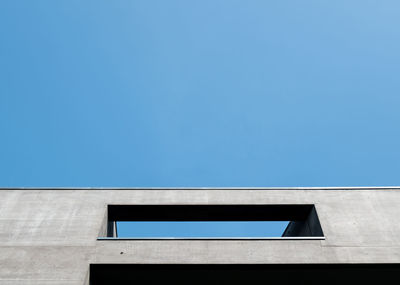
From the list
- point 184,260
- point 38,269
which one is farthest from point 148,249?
point 38,269

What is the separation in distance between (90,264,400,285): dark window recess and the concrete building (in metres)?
0.03

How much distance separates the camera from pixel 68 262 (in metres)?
10.3

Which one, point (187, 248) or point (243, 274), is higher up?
point (187, 248)

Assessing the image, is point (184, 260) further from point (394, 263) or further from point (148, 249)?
point (394, 263)

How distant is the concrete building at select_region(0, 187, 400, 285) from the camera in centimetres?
1052

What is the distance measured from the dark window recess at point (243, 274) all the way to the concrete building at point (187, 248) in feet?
0.10

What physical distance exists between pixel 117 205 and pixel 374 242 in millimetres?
9035

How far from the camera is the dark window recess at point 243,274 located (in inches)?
417

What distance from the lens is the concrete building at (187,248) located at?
10.5 meters

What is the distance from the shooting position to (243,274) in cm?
1082

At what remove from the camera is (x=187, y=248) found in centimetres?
1095

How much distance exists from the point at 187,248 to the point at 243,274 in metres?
1.94

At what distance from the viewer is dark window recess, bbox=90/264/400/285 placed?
10.6 meters

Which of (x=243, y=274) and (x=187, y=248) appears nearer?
(x=243, y=274)
